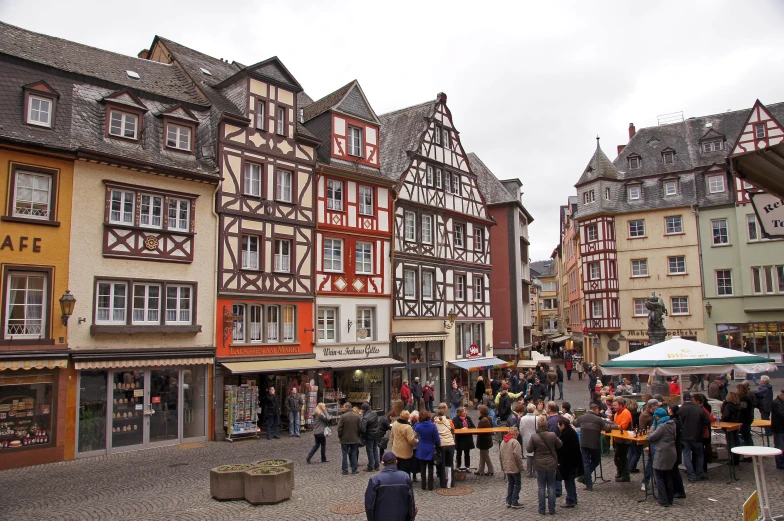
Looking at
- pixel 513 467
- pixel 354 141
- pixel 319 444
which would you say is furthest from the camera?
pixel 354 141

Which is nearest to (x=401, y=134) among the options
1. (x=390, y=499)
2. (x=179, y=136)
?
(x=179, y=136)

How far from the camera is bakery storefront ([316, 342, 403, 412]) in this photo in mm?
23406

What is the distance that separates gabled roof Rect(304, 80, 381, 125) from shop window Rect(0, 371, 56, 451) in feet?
48.4

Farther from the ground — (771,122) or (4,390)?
(771,122)

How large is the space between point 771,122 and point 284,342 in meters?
32.3

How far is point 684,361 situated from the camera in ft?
44.7

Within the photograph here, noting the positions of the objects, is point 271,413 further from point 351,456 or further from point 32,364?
point 32,364

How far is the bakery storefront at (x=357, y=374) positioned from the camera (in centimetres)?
2341

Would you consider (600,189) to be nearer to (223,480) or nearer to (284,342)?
(284,342)

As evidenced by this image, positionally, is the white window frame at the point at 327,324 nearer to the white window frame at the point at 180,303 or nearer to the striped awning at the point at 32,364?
the white window frame at the point at 180,303

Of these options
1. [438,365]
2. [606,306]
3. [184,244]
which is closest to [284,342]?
[184,244]

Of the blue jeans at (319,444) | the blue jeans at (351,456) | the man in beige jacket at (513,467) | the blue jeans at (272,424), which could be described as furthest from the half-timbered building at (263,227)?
the man in beige jacket at (513,467)

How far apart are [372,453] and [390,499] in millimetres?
7387

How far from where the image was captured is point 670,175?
41156mm
